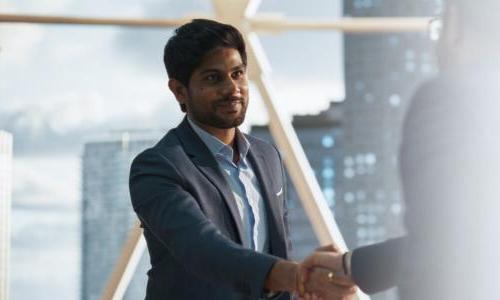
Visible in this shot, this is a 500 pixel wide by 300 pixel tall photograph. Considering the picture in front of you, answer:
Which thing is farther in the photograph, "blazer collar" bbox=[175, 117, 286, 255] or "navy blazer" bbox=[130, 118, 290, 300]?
"blazer collar" bbox=[175, 117, 286, 255]

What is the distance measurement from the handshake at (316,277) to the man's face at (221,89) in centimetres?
29

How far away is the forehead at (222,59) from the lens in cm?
194

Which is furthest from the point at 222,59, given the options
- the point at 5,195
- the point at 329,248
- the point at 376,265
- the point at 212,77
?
the point at 5,195

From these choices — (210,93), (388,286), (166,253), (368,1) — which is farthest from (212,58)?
(368,1)

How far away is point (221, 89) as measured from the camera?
1.93m

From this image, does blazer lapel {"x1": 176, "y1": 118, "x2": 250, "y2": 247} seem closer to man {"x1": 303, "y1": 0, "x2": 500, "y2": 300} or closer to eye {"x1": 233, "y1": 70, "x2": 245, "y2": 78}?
eye {"x1": 233, "y1": 70, "x2": 245, "y2": 78}

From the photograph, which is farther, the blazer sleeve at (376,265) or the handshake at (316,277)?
the handshake at (316,277)

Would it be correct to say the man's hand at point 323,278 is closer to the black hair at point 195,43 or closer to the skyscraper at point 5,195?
the black hair at point 195,43

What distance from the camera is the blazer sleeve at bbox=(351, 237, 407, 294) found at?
1.46 m

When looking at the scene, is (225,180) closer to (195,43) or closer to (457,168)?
(195,43)

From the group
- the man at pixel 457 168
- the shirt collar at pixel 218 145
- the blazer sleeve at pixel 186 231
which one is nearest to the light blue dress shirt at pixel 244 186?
the shirt collar at pixel 218 145

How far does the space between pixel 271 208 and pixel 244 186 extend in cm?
6

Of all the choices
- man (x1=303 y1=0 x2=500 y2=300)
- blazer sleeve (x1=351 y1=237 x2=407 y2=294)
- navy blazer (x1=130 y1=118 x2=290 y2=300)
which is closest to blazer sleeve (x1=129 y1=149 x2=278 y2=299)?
navy blazer (x1=130 y1=118 x2=290 y2=300)

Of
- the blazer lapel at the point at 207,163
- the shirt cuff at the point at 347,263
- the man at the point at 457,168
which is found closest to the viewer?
the man at the point at 457,168
